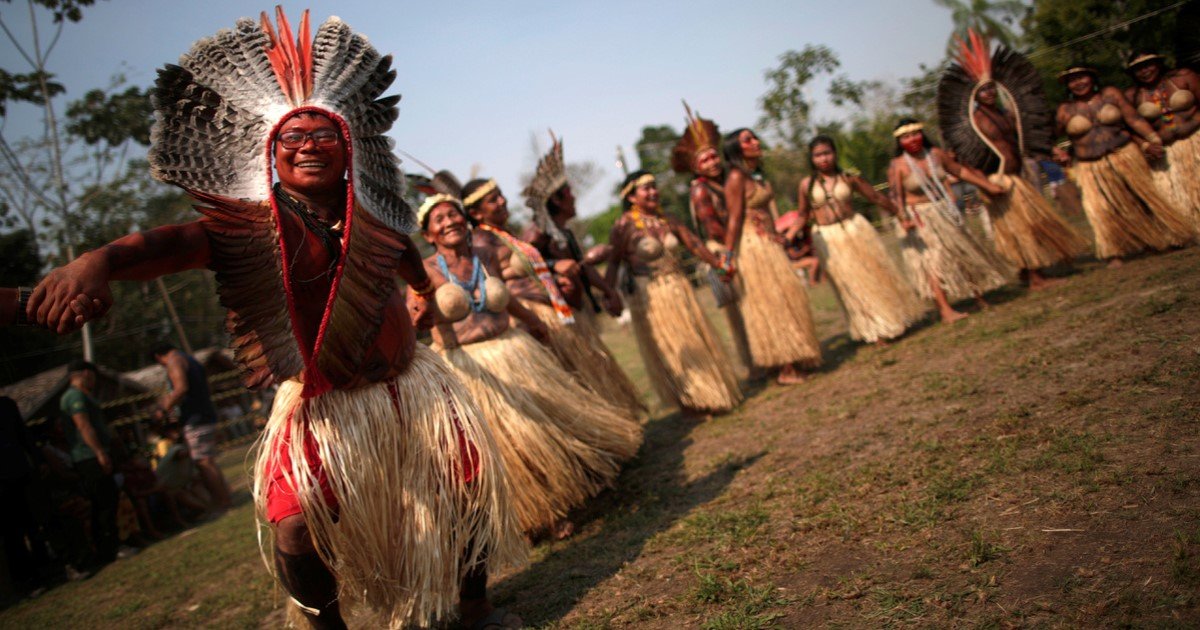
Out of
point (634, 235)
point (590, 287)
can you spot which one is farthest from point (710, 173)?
point (590, 287)

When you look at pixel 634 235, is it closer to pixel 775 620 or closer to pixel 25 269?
pixel 775 620

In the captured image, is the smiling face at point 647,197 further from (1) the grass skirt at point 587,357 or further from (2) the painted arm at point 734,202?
(1) the grass skirt at point 587,357

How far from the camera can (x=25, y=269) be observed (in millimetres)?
17562

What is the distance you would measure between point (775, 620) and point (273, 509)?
159cm

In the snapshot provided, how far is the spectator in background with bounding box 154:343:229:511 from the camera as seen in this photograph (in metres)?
7.08

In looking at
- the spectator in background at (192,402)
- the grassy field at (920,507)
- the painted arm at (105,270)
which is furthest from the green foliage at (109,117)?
the painted arm at (105,270)

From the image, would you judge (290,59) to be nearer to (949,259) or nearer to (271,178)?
(271,178)

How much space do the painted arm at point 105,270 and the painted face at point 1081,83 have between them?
266 inches

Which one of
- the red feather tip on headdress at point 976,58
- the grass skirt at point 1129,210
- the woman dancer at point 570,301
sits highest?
the red feather tip on headdress at point 976,58

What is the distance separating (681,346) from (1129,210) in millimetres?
3898

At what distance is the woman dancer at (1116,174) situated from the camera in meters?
5.55

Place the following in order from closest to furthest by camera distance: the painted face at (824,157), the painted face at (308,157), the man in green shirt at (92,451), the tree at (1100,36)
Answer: the painted face at (308,157), the painted face at (824,157), the man in green shirt at (92,451), the tree at (1100,36)

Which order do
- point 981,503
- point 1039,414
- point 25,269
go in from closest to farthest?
point 981,503 < point 1039,414 < point 25,269

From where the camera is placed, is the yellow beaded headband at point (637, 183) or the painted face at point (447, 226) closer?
the painted face at point (447, 226)
